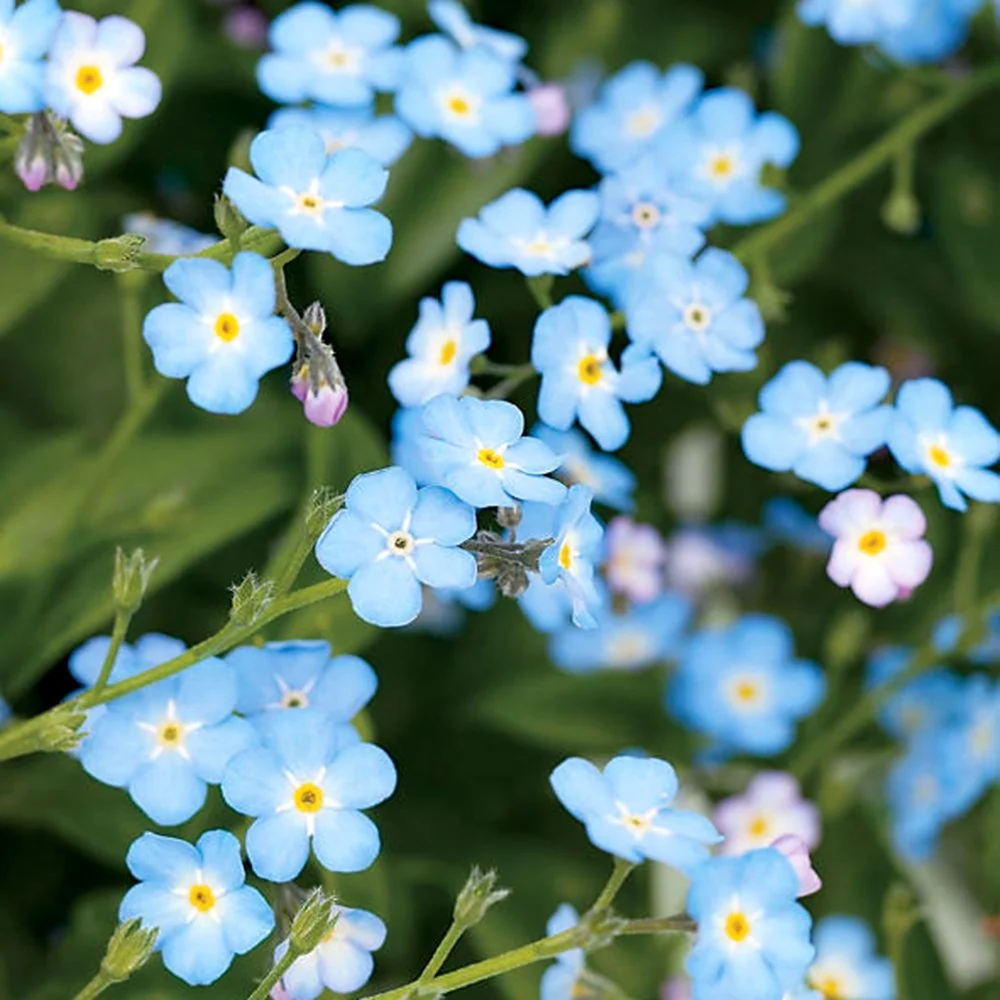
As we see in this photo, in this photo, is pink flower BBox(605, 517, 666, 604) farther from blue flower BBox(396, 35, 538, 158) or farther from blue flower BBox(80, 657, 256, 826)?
blue flower BBox(80, 657, 256, 826)

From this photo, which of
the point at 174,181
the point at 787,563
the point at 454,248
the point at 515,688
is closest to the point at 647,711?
the point at 515,688

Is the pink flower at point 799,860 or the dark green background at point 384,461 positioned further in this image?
the dark green background at point 384,461

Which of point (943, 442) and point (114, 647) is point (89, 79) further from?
point (943, 442)

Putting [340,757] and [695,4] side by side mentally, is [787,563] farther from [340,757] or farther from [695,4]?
[340,757]

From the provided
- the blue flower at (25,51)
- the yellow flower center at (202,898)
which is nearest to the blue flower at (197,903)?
the yellow flower center at (202,898)

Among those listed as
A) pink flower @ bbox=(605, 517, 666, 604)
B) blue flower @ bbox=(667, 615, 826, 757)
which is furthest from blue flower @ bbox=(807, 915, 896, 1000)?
pink flower @ bbox=(605, 517, 666, 604)

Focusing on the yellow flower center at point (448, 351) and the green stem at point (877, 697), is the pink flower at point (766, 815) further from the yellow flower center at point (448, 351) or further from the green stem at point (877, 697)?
the yellow flower center at point (448, 351)

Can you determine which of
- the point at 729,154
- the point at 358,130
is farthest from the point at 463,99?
the point at 729,154
